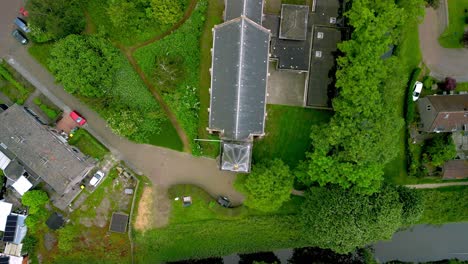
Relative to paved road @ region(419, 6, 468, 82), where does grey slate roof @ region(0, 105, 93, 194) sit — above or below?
below

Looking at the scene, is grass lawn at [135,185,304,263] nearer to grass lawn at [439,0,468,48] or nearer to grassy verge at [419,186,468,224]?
grassy verge at [419,186,468,224]

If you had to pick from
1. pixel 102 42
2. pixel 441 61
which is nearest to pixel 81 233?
pixel 102 42

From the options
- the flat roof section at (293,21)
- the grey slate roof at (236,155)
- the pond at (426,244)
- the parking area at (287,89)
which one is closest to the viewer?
the grey slate roof at (236,155)

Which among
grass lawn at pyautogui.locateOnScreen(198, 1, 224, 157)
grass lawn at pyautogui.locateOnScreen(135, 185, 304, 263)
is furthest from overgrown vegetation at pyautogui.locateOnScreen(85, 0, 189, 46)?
grass lawn at pyautogui.locateOnScreen(135, 185, 304, 263)

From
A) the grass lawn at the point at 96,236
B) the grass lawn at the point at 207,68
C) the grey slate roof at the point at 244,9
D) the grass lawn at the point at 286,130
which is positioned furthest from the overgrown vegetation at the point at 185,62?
the grass lawn at the point at 96,236

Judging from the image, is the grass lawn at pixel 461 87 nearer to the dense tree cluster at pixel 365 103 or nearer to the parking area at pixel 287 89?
the dense tree cluster at pixel 365 103

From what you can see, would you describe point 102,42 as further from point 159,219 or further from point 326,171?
point 326,171
